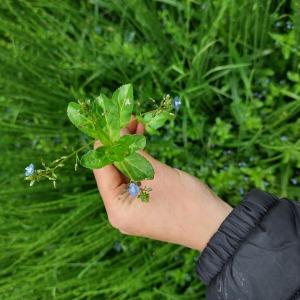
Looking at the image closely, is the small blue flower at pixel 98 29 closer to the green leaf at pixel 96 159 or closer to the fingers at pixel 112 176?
the fingers at pixel 112 176

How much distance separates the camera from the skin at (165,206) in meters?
1.08

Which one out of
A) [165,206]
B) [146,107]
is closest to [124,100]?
[165,206]

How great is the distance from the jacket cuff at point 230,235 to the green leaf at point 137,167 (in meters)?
0.35

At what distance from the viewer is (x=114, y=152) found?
0.85 m

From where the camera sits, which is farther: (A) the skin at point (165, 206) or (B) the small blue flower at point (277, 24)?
(B) the small blue flower at point (277, 24)

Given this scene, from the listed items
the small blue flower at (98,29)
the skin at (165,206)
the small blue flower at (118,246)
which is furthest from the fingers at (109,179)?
the small blue flower at (98,29)

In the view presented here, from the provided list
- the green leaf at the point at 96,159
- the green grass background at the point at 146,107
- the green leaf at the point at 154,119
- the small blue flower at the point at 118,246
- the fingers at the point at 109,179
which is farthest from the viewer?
the small blue flower at the point at 118,246

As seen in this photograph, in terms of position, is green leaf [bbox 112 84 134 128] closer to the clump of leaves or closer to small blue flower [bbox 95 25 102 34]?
the clump of leaves

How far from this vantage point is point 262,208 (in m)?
1.15

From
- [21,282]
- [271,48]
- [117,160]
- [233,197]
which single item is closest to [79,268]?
[21,282]

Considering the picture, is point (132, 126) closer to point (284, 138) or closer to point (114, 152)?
point (114, 152)

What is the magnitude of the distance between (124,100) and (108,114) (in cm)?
5

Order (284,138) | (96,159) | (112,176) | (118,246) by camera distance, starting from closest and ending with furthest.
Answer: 1. (96,159)
2. (112,176)
3. (284,138)
4. (118,246)

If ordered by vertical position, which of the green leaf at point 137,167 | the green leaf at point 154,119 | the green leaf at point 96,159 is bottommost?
the green leaf at point 137,167
